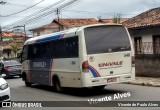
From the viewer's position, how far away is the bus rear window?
14.6 m

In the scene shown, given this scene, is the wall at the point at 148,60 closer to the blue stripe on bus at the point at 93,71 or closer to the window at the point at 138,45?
the window at the point at 138,45

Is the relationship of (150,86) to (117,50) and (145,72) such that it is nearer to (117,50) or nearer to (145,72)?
(117,50)

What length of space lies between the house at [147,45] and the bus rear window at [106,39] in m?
6.98

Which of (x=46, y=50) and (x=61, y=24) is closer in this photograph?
(x=46, y=50)

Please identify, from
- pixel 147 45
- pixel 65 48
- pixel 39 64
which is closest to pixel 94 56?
pixel 65 48

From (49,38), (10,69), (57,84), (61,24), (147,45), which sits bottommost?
(57,84)

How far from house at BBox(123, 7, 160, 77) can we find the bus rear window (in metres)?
6.98

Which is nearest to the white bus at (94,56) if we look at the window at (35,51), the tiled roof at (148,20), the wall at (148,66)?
the window at (35,51)

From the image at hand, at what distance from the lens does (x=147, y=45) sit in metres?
23.4

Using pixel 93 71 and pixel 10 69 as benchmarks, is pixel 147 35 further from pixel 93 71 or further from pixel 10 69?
pixel 10 69

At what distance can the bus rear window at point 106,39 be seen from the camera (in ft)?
47.8

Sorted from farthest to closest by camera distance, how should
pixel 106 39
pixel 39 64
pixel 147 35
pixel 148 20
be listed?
pixel 148 20, pixel 147 35, pixel 39 64, pixel 106 39

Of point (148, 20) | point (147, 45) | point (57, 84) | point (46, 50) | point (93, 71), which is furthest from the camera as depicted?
point (148, 20)

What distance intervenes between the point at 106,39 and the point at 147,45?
9.04m
